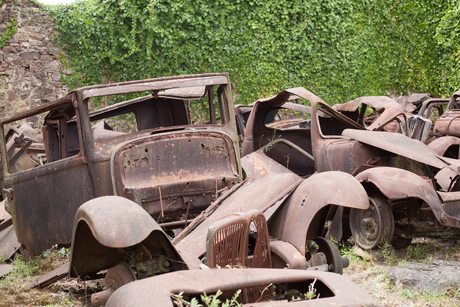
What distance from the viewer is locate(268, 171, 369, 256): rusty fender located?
9.23 ft

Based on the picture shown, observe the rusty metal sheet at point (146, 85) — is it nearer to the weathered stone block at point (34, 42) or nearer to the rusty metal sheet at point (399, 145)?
the rusty metal sheet at point (399, 145)

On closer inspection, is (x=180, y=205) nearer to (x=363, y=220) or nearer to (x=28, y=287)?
(x=28, y=287)

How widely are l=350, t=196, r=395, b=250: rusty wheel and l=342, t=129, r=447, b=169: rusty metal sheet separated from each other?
63cm

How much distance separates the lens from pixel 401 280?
10.4 feet

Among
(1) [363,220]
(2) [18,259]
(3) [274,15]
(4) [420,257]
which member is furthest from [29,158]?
(3) [274,15]

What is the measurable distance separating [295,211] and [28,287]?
2.29 meters

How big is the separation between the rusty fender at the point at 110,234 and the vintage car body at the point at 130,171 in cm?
106

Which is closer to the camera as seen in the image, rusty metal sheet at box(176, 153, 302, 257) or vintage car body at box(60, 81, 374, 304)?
vintage car body at box(60, 81, 374, 304)

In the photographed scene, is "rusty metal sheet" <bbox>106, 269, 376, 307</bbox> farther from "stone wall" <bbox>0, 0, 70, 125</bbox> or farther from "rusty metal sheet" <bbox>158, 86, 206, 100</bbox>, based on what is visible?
"stone wall" <bbox>0, 0, 70, 125</bbox>

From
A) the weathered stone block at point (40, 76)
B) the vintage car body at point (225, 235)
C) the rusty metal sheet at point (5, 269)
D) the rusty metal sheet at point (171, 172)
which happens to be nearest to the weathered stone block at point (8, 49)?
the weathered stone block at point (40, 76)

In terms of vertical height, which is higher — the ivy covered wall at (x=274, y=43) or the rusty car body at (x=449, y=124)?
the ivy covered wall at (x=274, y=43)

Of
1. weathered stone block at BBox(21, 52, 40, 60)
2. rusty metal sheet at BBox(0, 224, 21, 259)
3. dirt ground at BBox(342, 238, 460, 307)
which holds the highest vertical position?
weathered stone block at BBox(21, 52, 40, 60)

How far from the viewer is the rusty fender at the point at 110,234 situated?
7.23ft

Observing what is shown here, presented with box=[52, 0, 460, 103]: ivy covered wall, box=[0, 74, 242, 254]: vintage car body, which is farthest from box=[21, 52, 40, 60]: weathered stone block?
box=[0, 74, 242, 254]: vintage car body
